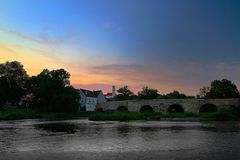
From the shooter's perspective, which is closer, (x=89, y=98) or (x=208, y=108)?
(x=208, y=108)

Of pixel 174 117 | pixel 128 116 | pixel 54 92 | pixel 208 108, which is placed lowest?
pixel 174 117

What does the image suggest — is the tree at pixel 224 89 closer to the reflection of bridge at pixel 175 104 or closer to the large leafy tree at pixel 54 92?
the reflection of bridge at pixel 175 104

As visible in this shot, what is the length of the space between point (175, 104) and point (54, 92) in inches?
1145

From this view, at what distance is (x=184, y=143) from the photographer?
2636 centimetres

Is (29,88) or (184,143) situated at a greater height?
(29,88)

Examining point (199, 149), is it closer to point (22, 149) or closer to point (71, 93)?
point (22, 149)

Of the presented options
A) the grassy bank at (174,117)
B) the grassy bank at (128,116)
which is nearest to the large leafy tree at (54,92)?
the grassy bank at (128,116)

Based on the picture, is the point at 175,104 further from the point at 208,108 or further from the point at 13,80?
the point at 13,80

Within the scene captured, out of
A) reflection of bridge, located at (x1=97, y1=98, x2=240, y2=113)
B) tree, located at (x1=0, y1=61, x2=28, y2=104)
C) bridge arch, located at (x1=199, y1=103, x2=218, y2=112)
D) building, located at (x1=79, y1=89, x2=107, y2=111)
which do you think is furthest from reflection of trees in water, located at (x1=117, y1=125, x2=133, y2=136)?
building, located at (x1=79, y1=89, x2=107, y2=111)

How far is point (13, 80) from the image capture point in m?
105

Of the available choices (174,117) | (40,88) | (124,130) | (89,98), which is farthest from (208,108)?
(124,130)

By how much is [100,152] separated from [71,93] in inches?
2822

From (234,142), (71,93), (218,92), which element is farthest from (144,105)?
(234,142)

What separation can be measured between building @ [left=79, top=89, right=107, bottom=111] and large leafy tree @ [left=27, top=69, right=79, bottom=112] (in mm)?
23741
